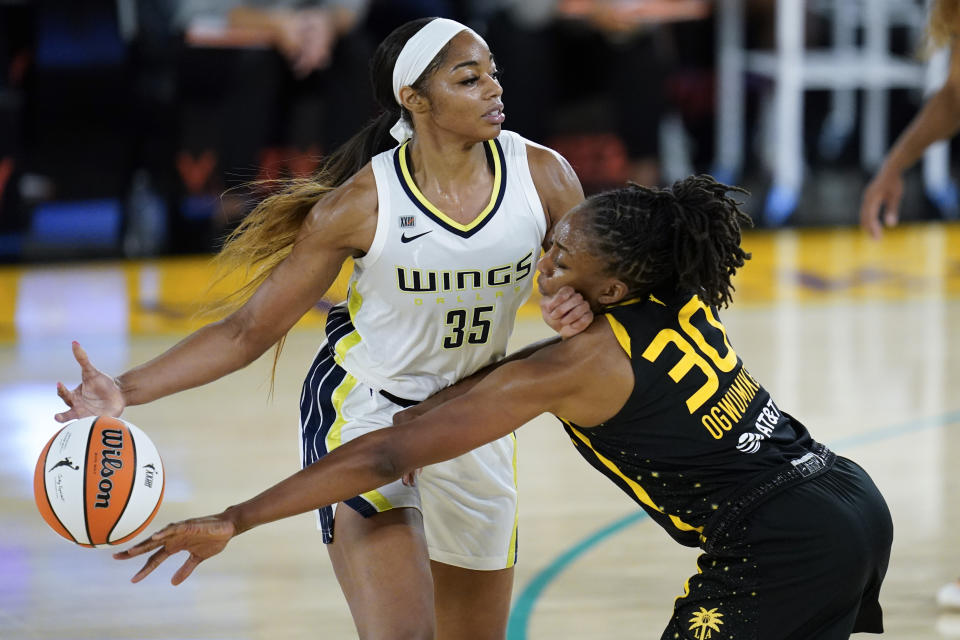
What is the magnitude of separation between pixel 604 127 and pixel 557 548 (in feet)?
22.0

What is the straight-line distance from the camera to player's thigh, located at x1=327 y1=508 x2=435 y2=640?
2863 millimetres

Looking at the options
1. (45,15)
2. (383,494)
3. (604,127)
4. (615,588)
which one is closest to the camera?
(383,494)

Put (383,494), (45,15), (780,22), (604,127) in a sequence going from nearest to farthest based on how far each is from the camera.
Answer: (383,494) → (45,15) → (604,127) → (780,22)

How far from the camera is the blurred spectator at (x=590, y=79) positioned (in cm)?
1023

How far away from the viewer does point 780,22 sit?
11.5 m

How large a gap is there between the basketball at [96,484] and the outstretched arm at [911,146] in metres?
2.73

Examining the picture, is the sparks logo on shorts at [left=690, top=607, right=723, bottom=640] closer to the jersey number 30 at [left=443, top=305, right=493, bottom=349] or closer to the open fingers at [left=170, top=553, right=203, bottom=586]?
the jersey number 30 at [left=443, top=305, right=493, bottom=349]

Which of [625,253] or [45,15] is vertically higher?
[45,15]

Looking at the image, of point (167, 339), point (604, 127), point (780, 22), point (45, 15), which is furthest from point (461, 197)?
point (780, 22)

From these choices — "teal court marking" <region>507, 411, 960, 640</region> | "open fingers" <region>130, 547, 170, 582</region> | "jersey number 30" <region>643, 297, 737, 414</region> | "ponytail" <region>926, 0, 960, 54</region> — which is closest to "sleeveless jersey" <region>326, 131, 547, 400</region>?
"jersey number 30" <region>643, 297, 737, 414</region>

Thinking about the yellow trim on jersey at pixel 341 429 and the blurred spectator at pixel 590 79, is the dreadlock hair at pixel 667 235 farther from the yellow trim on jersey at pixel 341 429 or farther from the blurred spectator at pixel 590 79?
the blurred spectator at pixel 590 79

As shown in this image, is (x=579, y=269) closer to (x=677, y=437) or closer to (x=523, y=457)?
(x=677, y=437)

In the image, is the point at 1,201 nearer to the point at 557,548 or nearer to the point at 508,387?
the point at 557,548

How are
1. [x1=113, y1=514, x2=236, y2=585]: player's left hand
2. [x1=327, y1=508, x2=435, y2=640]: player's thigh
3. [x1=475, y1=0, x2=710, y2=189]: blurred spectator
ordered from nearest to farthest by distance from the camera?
[x1=113, y1=514, x2=236, y2=585]: player's left hand → [x1=327, y1=508, x2=435, y2=640]: player's thigh → [x1=475, y1=0, x2=710, y2=189]: blurred spectator
